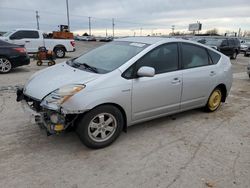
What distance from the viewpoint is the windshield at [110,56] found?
3.84 metres

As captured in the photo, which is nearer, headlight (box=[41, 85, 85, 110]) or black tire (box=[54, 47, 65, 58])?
headlight (box=[41, 85, 85, 110])

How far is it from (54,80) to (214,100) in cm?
341

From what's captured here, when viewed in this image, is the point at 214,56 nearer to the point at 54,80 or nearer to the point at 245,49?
the point at 54,80

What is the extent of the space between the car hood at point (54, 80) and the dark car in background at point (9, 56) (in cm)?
604

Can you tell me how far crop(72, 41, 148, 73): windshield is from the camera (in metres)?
3.84

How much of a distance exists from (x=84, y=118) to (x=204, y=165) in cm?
169

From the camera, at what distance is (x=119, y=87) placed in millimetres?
3527

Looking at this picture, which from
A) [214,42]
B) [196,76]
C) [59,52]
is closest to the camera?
[196,76]

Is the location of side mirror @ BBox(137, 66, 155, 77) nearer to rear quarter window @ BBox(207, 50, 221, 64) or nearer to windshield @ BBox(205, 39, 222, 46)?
rear quarter window @ BBox(207, 50, 221, 64)

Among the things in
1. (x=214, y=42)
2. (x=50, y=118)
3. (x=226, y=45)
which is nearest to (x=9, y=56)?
(x=50, y=118)

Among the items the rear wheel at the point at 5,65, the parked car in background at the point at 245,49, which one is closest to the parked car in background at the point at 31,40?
the rear wheel at the point at 5,65

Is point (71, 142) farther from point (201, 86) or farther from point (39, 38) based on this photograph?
point (39, 38)

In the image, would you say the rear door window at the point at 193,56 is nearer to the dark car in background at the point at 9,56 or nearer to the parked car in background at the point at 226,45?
the dark car in background at the point at 9,56

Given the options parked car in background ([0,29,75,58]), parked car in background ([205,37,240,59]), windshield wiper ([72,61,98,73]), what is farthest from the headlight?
parked car in background ([205,37,240,59])
